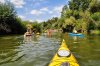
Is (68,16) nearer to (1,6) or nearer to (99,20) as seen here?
(99,20)

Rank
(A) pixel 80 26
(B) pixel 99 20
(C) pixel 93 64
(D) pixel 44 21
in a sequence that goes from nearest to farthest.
A: (C) pixel 93 64, (B) pixel 99 20, (A) pixel 80 26, (D) pixel 44 21

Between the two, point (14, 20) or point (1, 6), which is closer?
point (1, 6)

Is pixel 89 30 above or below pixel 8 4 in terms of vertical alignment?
below

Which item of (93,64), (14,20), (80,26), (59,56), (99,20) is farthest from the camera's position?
(14,20)

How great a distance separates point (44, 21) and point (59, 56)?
126 meters

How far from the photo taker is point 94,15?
6788cm

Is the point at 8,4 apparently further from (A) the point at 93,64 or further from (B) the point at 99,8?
(A) the point at 93,64

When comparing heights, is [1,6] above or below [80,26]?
above

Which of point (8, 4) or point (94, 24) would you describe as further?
point (8, 4)

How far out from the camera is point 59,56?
12188mm

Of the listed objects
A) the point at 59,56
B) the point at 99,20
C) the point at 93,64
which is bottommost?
the point at 93,64

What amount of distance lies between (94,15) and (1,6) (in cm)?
3158

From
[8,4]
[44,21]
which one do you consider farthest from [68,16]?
[44,21]

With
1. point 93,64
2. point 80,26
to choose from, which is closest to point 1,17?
point 80,26
